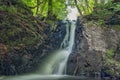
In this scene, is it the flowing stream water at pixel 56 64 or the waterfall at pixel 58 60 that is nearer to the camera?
the flowing stream water at pixel 56 64

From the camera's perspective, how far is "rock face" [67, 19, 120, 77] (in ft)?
Answer: 52.1

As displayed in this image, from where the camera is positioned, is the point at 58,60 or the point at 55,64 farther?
the point at 58,60

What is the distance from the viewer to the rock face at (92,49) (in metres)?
15.9

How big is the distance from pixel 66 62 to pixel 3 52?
4.03 meters

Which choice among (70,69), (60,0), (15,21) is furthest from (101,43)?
(60,0)

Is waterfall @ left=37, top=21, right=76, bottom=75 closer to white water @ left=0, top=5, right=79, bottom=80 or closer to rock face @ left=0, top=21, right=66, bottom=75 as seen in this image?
white water @ left=0, top=5, right=79, bottom=80

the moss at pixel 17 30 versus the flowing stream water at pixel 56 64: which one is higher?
the moss at pixel 17 30

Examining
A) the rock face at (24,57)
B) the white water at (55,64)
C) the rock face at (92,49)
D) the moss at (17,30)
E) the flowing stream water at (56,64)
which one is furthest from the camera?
the white water at (55,64)

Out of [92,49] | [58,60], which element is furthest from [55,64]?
[92,49]

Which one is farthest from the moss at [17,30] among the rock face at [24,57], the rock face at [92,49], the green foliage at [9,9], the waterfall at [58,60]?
the rock face at [92,49]

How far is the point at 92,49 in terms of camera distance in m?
16.3

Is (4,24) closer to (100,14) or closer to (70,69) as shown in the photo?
(70,69)

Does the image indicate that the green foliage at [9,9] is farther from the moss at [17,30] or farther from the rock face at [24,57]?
the rock face at [24,57]

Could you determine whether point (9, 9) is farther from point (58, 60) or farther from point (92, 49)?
point (92, 49)
